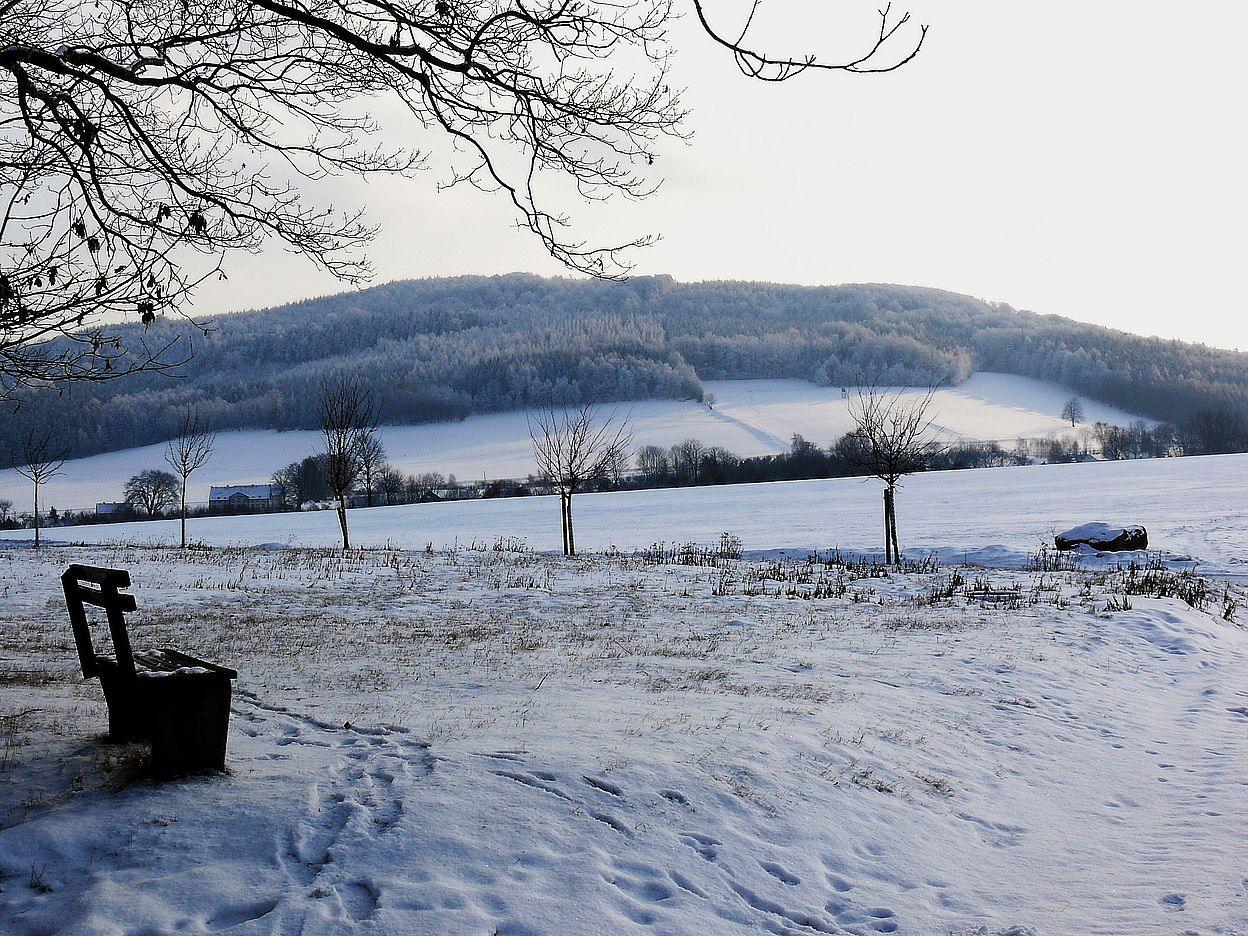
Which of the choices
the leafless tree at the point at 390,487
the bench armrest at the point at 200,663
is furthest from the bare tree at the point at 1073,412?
the bench armrest at the point at 200,663

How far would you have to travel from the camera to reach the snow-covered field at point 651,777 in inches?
150

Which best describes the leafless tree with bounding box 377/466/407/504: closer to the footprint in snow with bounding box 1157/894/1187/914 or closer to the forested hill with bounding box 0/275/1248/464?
the forested hill with bounding box 0/275/1248/464

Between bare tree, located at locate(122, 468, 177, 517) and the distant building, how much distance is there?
3.79 m

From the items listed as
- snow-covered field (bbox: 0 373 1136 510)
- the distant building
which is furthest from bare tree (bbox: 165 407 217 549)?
snow-covered field (bbox: 0 373 1136 510)

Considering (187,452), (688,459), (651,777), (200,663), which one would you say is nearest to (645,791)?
(651,777)

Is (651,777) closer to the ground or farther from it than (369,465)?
closer to the ground

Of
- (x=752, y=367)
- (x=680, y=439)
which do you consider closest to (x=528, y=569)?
(x=680, y=439)

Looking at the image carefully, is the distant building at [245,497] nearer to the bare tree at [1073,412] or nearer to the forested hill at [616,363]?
the forested hill at [616,363]

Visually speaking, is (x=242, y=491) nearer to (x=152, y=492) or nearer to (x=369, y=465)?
(x=152, y=492)

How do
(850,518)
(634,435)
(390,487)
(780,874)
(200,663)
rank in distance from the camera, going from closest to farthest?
(780,874), (200,663), (850,518), (390,487), (634,435)

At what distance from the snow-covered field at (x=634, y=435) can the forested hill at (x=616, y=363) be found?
226 inches

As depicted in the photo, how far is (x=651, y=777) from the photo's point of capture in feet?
16.5

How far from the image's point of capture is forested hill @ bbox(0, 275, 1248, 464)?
13900 centimetres

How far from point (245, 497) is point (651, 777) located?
8389cm
